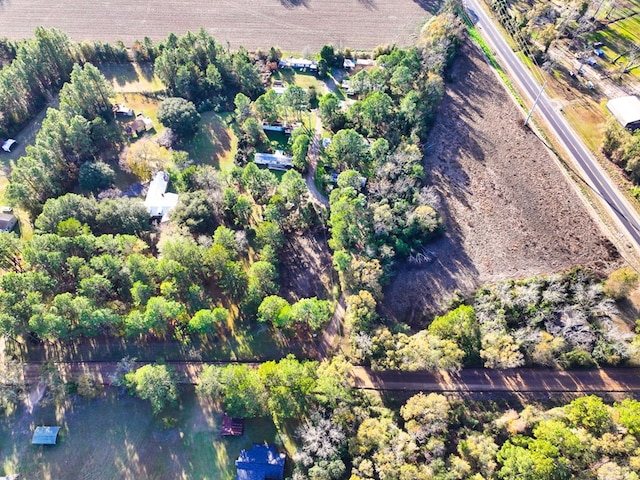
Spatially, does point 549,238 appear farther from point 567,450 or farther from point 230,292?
point 230,292

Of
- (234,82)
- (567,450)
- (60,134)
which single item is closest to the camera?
(567,450)

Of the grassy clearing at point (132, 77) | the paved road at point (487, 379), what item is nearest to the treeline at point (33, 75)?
the grassy clearing at point (132, 77)

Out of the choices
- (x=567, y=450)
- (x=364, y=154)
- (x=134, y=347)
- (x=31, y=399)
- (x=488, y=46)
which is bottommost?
(x=31, y=399)

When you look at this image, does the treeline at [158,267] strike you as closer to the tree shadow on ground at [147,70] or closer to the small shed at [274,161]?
the small shed at [274,161]

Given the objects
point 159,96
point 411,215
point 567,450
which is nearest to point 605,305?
point 567,450

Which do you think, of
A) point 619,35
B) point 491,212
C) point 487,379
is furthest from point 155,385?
point 619,35

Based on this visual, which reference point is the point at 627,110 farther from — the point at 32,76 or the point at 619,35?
the point at 32,76
